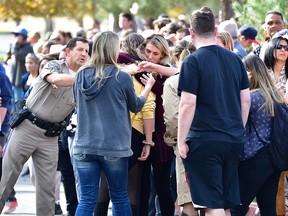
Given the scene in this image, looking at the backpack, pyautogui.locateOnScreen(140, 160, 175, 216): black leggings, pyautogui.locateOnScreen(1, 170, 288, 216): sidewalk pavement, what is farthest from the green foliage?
the backpack

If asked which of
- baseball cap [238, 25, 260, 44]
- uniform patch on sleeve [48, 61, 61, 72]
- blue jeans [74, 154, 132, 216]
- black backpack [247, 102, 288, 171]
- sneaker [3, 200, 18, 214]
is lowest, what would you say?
sneaker [3, 200, 18, 214]

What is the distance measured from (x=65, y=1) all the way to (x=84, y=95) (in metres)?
34.3

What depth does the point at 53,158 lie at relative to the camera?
8969 millimetres

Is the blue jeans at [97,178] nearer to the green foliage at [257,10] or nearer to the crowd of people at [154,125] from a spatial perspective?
the crowd of people at [154,125]

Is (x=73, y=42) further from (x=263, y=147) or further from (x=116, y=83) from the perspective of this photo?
(x=263, y=147)

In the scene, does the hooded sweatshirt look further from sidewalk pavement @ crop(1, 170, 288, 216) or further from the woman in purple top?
sidewalk pavement @ crop(1, 170, 288, 216)

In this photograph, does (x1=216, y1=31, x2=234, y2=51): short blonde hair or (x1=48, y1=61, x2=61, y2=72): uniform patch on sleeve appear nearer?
(x1=48, y1=61, x2=61, y2=72): uniform patch on sleeve

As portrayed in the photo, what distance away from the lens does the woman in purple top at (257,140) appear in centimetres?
780

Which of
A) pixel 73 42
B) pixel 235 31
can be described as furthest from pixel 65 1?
pixel 73 42

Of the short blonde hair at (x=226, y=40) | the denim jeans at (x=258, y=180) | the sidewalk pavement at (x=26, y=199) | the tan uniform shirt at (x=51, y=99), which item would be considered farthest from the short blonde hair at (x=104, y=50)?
the sidewalk pavement at (x=26, y=199)

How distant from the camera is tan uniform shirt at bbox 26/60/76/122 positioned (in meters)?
8.67

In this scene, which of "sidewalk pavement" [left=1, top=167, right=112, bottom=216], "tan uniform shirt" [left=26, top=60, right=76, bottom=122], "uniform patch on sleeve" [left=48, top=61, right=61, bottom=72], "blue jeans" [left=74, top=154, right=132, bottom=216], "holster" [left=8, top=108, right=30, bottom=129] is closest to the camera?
"blue jeans" [left=74, top=154, right=132, bottom=216]

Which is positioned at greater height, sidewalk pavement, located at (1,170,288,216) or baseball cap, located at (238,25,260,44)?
baseball cap, located at (238,25,260,44)

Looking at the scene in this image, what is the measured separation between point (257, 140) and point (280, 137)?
0.72ft
